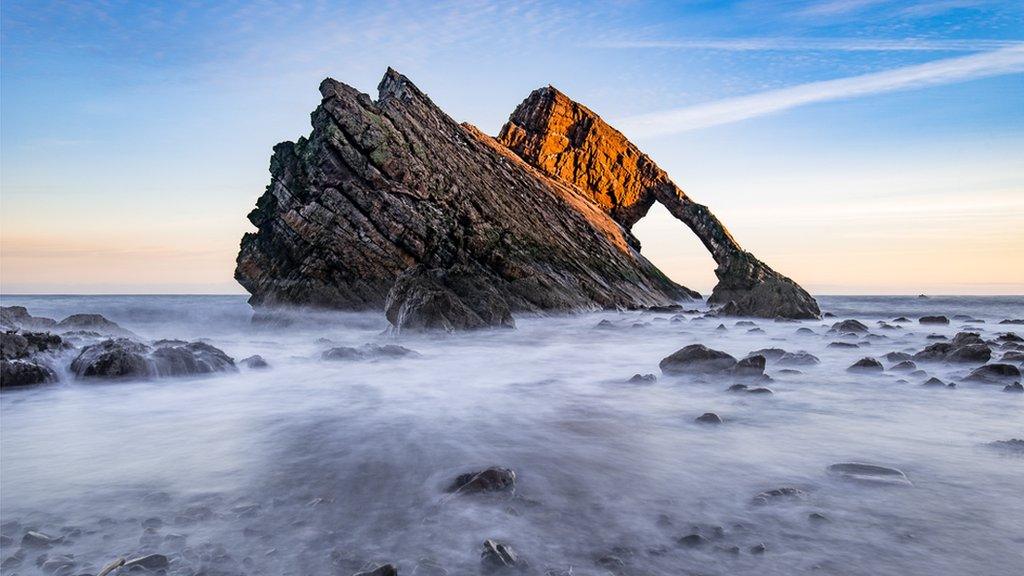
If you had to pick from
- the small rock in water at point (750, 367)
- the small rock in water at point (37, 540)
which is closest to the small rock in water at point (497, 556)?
the small rock in water at point (37, 540)

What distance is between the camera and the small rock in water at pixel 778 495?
3.93 metres

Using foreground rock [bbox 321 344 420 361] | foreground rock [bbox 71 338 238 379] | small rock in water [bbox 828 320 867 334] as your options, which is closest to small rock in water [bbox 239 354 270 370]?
foreground rock [bbox 71 338 238 379]

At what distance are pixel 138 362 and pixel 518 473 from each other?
257 inches

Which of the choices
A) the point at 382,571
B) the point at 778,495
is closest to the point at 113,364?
the point at 382,571

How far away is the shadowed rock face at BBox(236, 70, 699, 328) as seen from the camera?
23.4 m

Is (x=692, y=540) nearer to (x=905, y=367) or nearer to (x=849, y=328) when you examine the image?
(x=905, y=367)

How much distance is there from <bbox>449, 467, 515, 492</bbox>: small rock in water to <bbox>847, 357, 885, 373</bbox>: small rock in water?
7.44 meters

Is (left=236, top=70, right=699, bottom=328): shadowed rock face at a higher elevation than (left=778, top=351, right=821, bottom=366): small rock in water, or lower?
higher

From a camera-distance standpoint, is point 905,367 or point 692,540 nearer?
point 692,540

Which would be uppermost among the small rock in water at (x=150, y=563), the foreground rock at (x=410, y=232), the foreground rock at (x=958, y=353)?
the foreground rock at (x=410, y=232)

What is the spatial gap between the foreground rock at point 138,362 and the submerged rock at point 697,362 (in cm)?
649

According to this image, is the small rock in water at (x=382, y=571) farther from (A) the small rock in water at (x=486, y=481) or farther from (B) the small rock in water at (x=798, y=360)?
(B) the small rock in water at (x=798, y=360)

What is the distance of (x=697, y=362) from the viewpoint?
30.3 ft

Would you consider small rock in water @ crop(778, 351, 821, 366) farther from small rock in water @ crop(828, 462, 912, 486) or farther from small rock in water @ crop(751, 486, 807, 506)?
small rock in water @ crop(751, 486, 807, 506)
